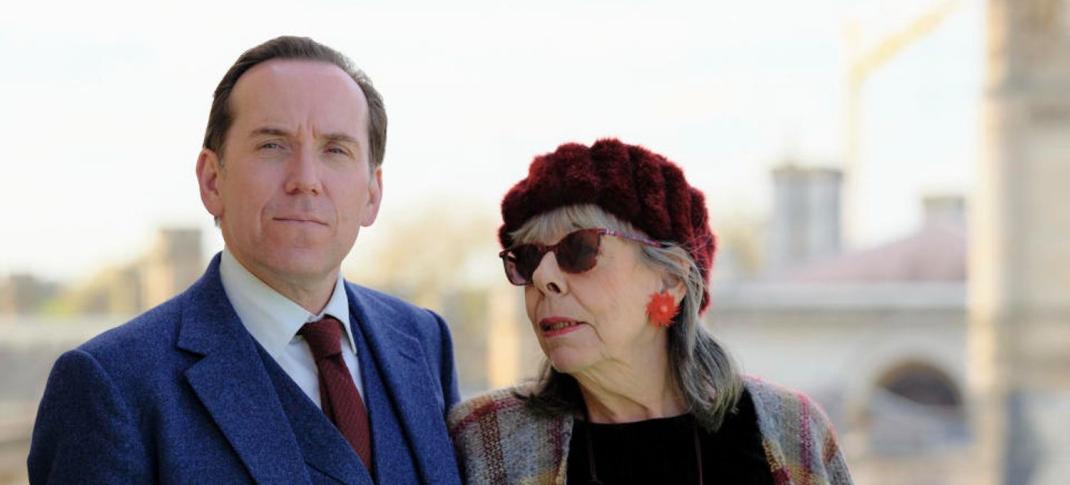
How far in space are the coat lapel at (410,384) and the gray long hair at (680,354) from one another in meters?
0.25

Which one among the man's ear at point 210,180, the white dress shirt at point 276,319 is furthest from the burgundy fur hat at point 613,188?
the man's ear at point 210,180

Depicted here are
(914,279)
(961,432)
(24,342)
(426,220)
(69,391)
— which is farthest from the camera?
(426,220)

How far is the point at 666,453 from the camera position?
9.17 feet

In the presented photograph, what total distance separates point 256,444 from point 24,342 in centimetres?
1750

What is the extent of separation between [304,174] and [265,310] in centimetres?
26

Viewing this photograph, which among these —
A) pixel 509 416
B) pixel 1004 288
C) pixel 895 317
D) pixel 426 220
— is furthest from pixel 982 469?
pixel 426 220

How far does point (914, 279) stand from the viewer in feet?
107

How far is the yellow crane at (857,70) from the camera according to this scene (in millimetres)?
37031

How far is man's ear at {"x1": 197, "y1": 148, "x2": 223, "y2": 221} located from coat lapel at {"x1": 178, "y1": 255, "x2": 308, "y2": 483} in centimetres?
17

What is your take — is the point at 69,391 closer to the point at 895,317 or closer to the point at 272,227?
the point at 272,227

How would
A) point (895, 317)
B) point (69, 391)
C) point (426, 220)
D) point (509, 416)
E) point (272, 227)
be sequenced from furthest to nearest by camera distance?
point (426, 220) → point (895, 317) → point (509, 416) → point (272, 227) → point (69, 391)

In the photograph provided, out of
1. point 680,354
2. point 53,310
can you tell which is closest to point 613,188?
point 680,354

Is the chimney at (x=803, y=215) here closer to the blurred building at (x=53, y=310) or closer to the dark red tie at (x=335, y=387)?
the blurred building at (x=53, y=310)

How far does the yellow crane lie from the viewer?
37031mm
